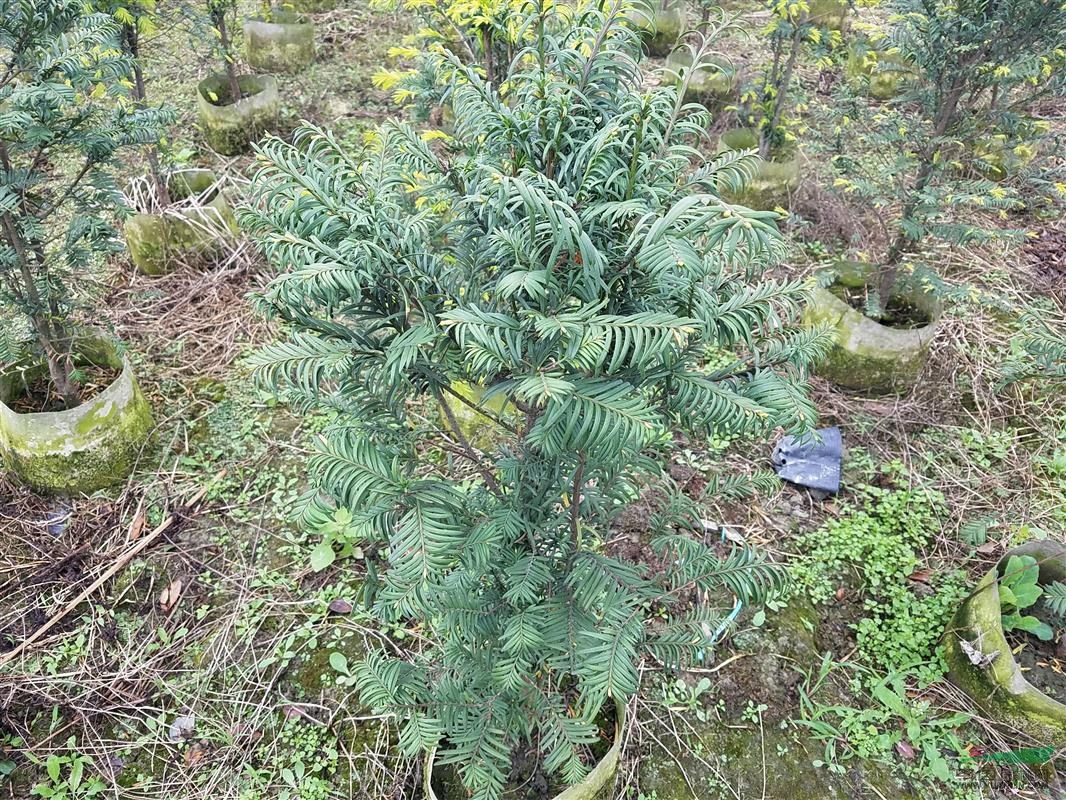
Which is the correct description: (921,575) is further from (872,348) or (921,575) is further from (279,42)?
(279,42)

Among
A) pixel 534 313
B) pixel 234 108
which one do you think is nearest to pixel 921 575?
pixel 534 313

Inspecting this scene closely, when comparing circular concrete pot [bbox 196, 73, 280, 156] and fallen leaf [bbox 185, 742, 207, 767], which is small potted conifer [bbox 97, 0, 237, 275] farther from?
fallen leaf [bbox 185, 742, 207, 767]

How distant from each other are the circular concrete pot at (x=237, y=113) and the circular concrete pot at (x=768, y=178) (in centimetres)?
323

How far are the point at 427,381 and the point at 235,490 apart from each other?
2.16 meters

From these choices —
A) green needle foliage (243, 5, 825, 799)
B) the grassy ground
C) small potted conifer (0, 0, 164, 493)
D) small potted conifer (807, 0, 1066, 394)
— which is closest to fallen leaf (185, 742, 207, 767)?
the grassy ground

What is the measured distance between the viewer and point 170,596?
2.76 m

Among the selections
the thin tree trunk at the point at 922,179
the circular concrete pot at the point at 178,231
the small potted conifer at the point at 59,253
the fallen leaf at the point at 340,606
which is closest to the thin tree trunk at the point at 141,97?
the circular concrete pot at the point at 178,231

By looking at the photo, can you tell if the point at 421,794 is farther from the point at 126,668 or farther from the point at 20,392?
the point at 20,392

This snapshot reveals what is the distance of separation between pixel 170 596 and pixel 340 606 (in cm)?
70

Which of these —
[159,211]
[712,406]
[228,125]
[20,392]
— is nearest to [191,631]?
[20,392]

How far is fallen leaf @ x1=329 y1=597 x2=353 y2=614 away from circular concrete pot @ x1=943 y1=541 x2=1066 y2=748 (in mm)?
2262

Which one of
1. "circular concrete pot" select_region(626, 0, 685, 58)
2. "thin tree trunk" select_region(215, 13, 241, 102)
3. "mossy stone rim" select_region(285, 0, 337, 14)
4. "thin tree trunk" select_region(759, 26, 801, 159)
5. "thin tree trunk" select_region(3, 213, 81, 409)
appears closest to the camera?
"thin tree trunk" select_region(3, 213, 81, 409)

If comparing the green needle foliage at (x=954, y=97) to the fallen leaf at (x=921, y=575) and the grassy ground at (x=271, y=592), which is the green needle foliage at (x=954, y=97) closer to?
the grassy ground at (x=271, y=592)

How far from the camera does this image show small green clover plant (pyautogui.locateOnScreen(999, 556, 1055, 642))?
2438 mm
